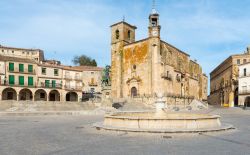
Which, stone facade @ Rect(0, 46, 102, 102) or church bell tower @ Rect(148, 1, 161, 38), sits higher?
church bell tower @ Rect(148, 1, 161, 38)

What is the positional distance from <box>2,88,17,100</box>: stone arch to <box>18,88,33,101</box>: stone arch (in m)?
1.01

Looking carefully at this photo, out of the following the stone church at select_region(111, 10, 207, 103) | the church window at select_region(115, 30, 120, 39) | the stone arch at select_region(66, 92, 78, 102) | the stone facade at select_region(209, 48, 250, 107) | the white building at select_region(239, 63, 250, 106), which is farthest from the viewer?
the stone facade at select_region(209, 48, 250, 107)

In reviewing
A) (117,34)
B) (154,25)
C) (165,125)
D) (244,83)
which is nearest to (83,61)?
(117,34)

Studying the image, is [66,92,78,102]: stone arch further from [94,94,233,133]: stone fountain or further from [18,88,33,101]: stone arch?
[94,94,233,133]: stone fountain

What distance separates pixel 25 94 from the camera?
41.3 metres

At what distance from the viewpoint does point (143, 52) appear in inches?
1779

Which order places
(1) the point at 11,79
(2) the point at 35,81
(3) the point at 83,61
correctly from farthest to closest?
(3) the point at 83,61, (2) the point at 35,81, (1) the point at 11,79

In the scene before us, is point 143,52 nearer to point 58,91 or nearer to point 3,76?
point 58,91

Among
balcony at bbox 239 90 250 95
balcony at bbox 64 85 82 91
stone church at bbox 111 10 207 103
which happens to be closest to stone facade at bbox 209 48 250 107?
balcony at bbox 239 90 250 95

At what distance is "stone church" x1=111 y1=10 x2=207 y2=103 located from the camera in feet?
141

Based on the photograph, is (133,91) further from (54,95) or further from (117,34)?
(54,95)

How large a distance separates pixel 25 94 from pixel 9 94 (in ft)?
8.80

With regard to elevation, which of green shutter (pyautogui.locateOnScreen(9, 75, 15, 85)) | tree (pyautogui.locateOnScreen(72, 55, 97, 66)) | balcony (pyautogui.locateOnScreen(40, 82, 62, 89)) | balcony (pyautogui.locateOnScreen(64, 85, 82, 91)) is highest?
tree (pyautogui.locateOnScreen(72, 55, 97, 66))

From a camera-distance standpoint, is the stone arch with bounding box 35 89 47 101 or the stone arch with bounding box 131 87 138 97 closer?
the stone arch with bounding box 35 89 47 101
